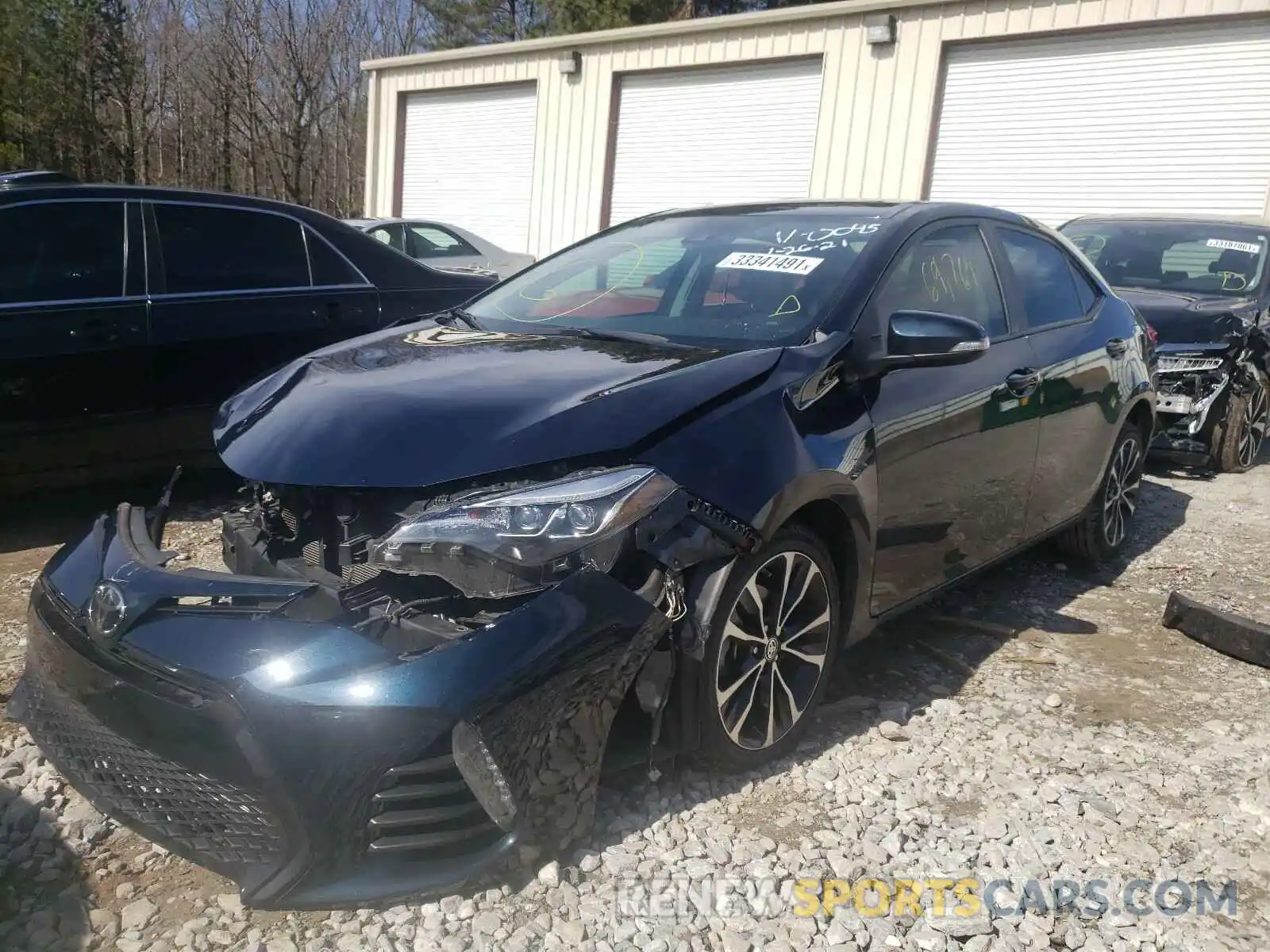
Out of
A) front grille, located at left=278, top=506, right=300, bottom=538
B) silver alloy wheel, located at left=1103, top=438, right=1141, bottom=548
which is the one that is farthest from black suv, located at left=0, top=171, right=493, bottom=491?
silver alloy wheel, located at left=1103, top=438, right=1141, bottom=548

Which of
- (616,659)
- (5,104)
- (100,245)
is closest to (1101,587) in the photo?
(616,659)

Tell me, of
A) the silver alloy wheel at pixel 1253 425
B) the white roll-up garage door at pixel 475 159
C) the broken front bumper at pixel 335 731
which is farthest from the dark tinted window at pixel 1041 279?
the white roll-up garage door at pixel 475 159

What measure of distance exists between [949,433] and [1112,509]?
215cm

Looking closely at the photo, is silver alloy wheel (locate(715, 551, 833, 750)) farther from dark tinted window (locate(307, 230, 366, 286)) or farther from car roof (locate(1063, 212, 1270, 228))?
car roof (locate(1063, 212, 1270, 228))

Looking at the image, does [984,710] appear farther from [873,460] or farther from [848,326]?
[848,326]

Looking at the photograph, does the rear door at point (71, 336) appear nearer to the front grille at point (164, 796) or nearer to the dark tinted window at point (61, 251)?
the dark tinted window at point (61, 251)

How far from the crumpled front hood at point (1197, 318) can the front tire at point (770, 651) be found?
16.4 ft

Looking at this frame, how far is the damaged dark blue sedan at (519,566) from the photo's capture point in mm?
2033

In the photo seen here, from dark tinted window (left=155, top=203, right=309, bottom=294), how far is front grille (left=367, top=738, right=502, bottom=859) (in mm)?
3426

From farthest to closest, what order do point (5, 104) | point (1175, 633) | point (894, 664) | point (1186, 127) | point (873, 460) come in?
point (5, 104) < point (1186, 127) < point (1175, 633) < point (894, 664) < point (873, 460)

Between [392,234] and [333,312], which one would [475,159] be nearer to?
[392,234]

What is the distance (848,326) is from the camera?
9.87 ft

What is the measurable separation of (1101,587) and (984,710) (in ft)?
5.70

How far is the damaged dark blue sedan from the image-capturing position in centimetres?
203
